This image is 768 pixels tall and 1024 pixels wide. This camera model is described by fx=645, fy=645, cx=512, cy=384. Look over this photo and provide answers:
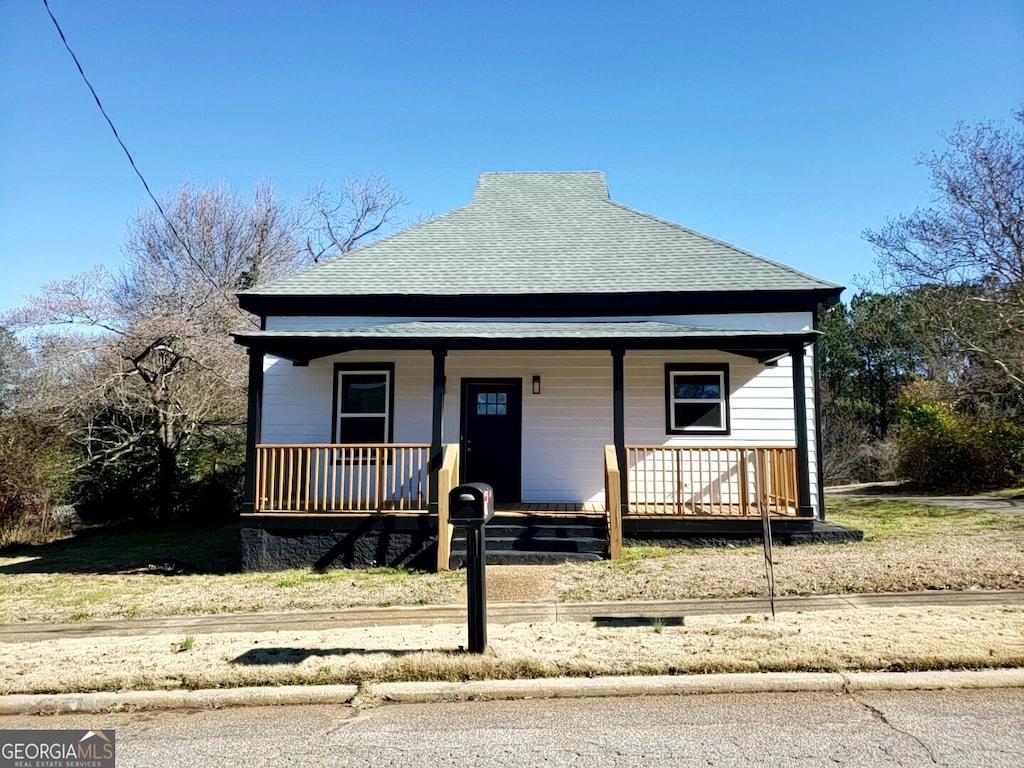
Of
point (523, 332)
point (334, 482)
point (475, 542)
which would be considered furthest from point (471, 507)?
point (523, 332)

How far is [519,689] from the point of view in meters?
4.28

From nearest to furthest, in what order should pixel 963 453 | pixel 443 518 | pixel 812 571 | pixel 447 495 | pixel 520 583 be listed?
pixel 812 571, pixel 520 583, pixel 443 518, pixel 447 495, pixel 963 453

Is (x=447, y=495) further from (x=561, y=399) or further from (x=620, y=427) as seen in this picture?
(x=561, y=399)

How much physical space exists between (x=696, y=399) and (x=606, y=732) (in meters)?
7.47

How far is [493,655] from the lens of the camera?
468 centimetres

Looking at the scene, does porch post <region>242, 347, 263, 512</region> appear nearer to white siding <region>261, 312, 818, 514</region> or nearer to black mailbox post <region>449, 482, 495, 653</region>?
white siding <region>261, 312, 818, 514</region>

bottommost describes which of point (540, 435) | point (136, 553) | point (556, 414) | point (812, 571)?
point (136, 553)

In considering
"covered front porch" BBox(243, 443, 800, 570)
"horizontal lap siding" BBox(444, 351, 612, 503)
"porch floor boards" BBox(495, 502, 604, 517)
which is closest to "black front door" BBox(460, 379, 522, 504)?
"horizontal lap siding" BBox(444, 351, 612, 503)

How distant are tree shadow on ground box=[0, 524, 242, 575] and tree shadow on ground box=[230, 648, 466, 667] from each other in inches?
179

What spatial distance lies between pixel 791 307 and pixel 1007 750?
800 cm

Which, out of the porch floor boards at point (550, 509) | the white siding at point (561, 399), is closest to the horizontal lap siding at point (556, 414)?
the white siding at point (561, 399)

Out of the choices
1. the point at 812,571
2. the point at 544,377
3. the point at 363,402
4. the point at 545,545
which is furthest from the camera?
the point at 544,377

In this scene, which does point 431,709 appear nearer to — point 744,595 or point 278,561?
point 744,595

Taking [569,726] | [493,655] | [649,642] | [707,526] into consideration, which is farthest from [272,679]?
[707,526]
